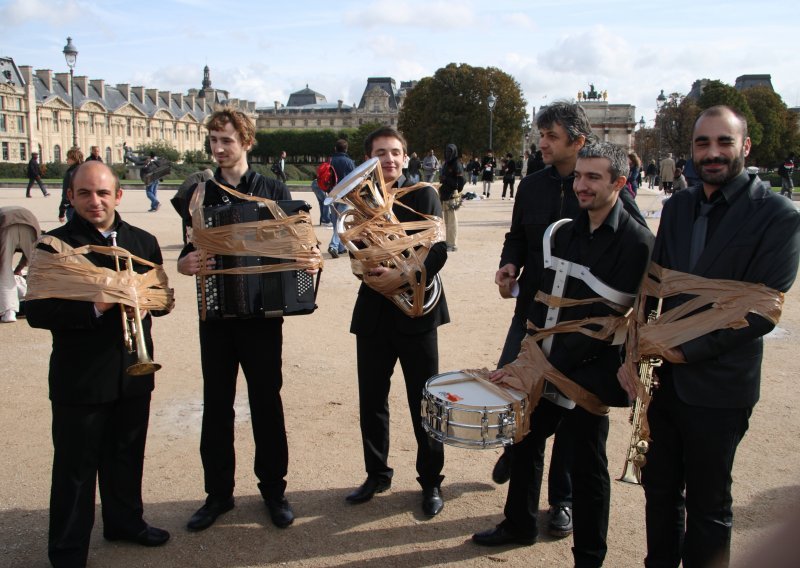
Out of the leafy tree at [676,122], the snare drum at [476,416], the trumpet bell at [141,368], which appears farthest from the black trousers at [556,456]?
the leafy tree at [676,122]

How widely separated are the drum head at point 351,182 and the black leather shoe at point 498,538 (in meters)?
2.07

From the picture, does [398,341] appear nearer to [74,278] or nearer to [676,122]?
[74,278]

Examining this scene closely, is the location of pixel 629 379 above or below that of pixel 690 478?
above

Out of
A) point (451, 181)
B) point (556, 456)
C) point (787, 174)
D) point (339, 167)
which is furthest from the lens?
point (787, 174)

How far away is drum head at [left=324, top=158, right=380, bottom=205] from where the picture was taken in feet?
13.1

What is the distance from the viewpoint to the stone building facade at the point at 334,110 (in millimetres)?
148625

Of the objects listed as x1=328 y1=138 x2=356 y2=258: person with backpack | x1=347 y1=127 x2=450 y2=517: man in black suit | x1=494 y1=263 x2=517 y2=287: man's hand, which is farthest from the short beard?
x1=328 y1=138 x2=356 y2=258: person with backpack

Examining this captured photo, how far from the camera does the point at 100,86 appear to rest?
110 meters

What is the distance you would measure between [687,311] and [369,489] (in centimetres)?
236

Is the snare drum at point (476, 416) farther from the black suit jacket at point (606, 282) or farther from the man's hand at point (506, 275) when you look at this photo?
the man's hand at point (506, 275)

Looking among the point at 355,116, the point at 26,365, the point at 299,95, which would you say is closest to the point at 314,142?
the point at 355,116

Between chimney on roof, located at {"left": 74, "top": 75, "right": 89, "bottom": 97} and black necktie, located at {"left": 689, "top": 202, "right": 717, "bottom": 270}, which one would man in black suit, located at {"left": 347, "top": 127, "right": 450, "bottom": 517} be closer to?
black necktie, located at {"left": 689, "top": 202, "right": 717, "bottom": 270}

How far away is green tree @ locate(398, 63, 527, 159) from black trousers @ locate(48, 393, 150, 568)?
217 ft

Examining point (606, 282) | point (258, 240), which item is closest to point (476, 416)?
point (606, 282)
